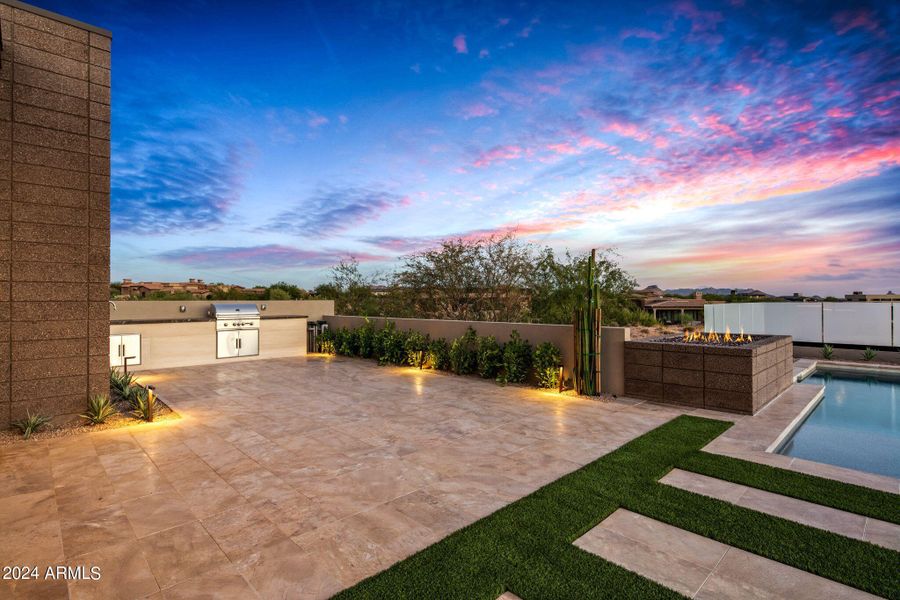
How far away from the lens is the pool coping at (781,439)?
11.4 ft

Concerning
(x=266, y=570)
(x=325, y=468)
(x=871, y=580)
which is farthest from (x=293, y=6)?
(x=871, y=580)

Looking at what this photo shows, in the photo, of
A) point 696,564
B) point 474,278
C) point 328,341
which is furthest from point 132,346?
point 696,564

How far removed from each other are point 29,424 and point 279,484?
136 inches

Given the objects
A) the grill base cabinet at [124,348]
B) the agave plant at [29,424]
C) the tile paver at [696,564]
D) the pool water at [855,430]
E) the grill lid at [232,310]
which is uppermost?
the grill lid at [232,310]

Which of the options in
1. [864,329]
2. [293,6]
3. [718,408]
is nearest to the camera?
[718,408]

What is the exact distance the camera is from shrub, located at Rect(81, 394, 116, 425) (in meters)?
5.00

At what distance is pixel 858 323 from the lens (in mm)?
10742

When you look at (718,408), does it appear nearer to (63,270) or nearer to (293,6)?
(63,270)

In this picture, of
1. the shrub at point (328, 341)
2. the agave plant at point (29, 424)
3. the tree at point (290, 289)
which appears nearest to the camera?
the agave plant at point (29, 424)

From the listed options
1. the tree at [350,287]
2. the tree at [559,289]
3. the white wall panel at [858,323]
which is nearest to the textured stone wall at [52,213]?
the tree at [559,289]

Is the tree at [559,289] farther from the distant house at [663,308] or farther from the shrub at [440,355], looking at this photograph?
the shrub at [440,355]

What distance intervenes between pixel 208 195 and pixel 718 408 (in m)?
15.3

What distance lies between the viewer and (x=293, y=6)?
7746 mm

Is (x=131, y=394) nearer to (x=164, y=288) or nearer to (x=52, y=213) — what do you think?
(x=52, y=213)
